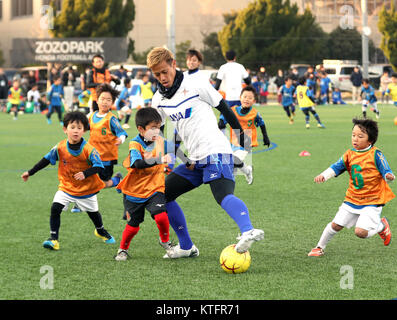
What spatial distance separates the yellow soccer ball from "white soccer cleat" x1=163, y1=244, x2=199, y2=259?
595 mm

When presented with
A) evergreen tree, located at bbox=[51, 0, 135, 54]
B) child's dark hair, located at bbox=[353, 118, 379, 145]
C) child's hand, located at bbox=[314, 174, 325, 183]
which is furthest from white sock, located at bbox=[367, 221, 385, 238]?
evergreen tree, located at bbox=[51, 0, 135, 54]

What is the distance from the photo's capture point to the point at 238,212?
5.58 metres

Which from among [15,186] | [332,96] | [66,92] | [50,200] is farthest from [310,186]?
[332,96]

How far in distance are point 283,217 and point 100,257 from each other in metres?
2.52

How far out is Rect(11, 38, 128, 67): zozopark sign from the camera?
4591 cm

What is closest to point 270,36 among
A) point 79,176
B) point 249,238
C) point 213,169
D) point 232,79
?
point 232,79

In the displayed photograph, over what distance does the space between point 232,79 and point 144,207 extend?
9569mm

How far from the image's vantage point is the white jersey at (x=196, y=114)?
5.85 meters

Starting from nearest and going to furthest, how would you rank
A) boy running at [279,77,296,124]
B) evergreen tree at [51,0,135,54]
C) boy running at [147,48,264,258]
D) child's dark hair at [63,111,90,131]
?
boy running at [147,48,264,258], child's dark hair at [63,111,90,131], boy running at [279,77,296,124], evergreen tree at [51,0,135,54]

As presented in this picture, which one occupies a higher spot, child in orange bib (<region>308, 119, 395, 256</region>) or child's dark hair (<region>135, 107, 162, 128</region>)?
child's dark hair (<region>135, 107, 162, 128</region>)

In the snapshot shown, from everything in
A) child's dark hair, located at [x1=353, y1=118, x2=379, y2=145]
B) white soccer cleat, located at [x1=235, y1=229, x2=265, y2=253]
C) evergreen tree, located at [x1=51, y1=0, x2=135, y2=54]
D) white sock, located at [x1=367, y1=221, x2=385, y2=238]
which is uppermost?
evergreen tree, located at [x1=51, y1=0, x2=135, y2=54]

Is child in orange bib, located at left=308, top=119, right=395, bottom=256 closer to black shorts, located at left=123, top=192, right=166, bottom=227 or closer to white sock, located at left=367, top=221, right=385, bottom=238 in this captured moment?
white sock, located at left=367, top=221, right=385, bottom=238

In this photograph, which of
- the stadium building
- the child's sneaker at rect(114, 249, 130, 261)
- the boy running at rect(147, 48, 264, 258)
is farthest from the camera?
the stadium building
